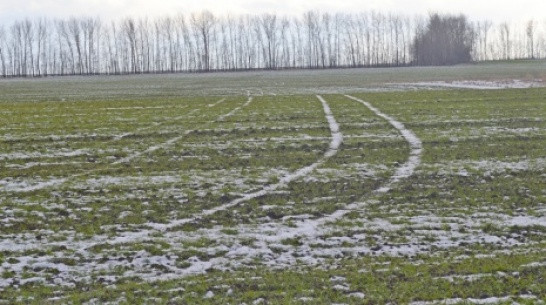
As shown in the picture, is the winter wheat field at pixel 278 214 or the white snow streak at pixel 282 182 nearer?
the winter wheat field at pixel 278 214

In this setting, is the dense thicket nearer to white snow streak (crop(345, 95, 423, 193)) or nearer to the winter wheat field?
white snow streak (crop(345, 95, 423, 193))

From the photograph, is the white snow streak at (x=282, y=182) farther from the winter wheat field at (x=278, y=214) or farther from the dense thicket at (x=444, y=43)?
the dense thicket at (x=444, y=43)

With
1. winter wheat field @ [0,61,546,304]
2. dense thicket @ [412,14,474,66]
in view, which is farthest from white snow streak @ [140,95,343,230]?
dense thicket @ [412,14,474,66]

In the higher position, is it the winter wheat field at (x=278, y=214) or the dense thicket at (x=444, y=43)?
the dense thicket at (x=444, y=43)

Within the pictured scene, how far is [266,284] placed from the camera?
23.1ft

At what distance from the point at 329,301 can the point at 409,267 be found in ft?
5.02

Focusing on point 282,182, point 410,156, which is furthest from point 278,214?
point 410,156

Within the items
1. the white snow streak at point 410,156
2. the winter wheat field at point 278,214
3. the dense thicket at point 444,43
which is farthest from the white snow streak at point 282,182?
the dense thicket at point 444,43

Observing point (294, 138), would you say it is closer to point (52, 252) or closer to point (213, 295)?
point (52, 252)

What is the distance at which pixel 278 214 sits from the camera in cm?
1038

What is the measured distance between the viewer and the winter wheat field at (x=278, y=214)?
23.0ft

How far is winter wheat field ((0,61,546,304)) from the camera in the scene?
7.00 m

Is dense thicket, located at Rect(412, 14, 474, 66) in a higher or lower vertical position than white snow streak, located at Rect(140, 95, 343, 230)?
higher

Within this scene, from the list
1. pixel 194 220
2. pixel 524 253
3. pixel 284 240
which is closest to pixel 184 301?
pixel 284 240
